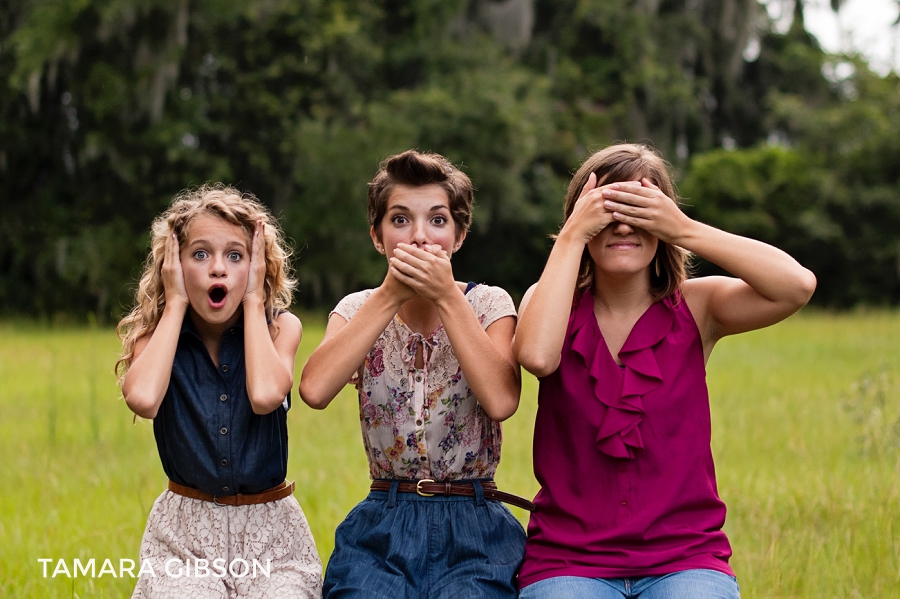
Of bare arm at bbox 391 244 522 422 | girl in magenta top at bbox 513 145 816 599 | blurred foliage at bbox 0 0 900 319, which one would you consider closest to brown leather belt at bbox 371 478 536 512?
girl in magenta top at bbox 513 145 816 599

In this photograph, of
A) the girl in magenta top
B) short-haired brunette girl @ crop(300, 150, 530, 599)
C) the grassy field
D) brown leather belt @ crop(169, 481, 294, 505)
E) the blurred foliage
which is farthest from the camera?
the blurred foliage

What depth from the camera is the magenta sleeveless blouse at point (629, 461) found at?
2.72 m

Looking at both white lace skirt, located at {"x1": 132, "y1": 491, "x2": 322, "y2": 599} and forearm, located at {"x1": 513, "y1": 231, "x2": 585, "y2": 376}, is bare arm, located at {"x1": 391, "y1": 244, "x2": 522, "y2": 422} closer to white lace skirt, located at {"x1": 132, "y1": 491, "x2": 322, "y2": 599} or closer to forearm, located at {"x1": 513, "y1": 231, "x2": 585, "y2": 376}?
forearm, located at {"x1": 513, "y1": 231, "x2": 585, "y2": 376}

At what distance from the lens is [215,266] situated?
9.57 feet

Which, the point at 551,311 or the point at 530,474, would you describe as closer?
the point at 551,311

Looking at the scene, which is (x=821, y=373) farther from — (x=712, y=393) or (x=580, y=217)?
(x=580, y=217)

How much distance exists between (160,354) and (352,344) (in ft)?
1.75

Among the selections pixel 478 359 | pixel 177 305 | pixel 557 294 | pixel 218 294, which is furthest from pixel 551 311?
pixel 177 305

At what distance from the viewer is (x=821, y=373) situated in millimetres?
10555

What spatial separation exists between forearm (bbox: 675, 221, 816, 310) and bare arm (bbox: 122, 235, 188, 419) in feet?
4.71

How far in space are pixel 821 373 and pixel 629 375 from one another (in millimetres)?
8447

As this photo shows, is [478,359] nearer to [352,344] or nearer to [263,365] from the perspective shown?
[352,344]

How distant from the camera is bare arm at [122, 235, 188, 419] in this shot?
276 centimetres

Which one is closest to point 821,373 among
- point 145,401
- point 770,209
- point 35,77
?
point 145,401
